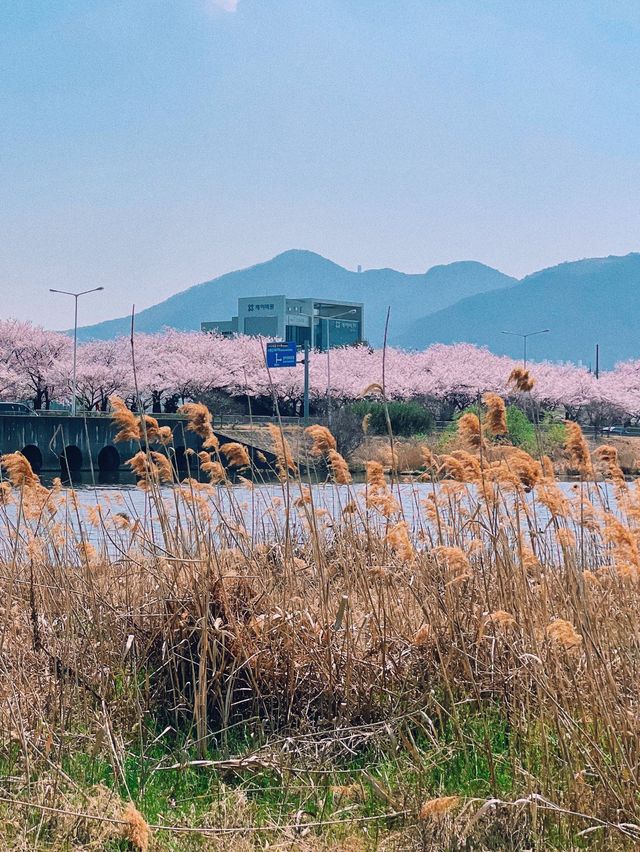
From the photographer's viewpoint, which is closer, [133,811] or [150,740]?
[133,811]

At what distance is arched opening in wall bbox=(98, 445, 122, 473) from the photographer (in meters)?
45.5

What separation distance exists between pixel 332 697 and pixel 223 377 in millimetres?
58241

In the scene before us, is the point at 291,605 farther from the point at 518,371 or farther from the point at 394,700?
the point at 518,371

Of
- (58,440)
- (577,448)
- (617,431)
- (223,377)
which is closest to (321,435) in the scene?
(577,448)

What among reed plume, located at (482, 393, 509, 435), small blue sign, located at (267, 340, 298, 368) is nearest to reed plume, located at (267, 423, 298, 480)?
reed plume, located at (482, 393, 509, 435)

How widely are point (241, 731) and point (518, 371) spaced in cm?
202

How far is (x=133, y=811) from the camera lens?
9.88 feet

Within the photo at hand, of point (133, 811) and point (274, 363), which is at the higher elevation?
point (274, 363)

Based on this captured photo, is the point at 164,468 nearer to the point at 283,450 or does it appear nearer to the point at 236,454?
the point at 236,454

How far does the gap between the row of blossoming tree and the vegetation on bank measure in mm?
54906

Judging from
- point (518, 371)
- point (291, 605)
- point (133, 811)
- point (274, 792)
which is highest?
point (518, 371)

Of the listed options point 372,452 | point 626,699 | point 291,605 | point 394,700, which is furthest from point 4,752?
point 372,452

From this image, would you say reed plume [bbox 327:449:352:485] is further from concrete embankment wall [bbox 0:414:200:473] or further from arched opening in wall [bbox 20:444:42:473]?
arched opening in wall [bbox 20:444:42:473]

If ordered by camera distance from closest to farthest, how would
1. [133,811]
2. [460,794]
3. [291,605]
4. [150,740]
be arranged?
[133,811] < [460,794] < [150,740] < [291,605]
